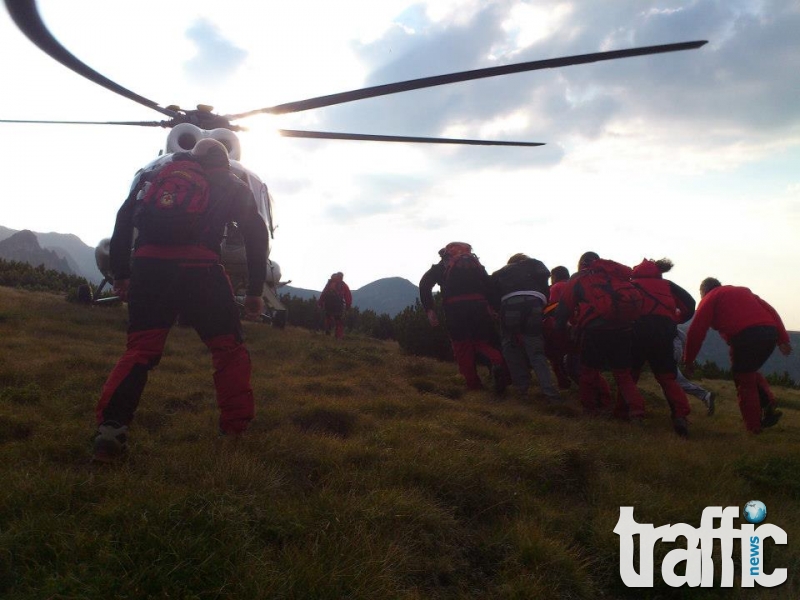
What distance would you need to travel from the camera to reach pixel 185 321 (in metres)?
3.36

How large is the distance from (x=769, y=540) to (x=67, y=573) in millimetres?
3174

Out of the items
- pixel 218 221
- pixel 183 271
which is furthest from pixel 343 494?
pixel 218 221

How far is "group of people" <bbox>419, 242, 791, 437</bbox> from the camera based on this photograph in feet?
16.7

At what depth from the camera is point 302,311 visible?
1702 centimetres

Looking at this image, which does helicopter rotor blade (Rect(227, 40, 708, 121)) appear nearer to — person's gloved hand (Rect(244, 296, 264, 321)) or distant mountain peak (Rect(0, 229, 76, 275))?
person's gloved hand (Rect(244, 296, 264, 321))

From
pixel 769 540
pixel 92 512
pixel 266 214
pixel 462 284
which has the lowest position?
pixel 769 540

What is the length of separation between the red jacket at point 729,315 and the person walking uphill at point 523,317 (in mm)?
1510

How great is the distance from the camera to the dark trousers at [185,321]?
303cm

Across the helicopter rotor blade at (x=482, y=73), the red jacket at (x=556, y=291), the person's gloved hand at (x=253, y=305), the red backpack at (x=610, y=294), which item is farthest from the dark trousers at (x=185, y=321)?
the red jacket at (x=556, y=291)

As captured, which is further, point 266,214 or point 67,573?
point 266,214

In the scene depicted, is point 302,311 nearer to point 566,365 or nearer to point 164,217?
point 566,365

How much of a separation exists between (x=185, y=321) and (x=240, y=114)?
4.87 m

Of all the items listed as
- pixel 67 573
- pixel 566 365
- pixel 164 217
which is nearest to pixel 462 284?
pixel 566 365

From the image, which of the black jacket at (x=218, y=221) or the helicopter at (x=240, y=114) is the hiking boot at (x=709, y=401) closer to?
the helicopter at (x=240, y=114)
